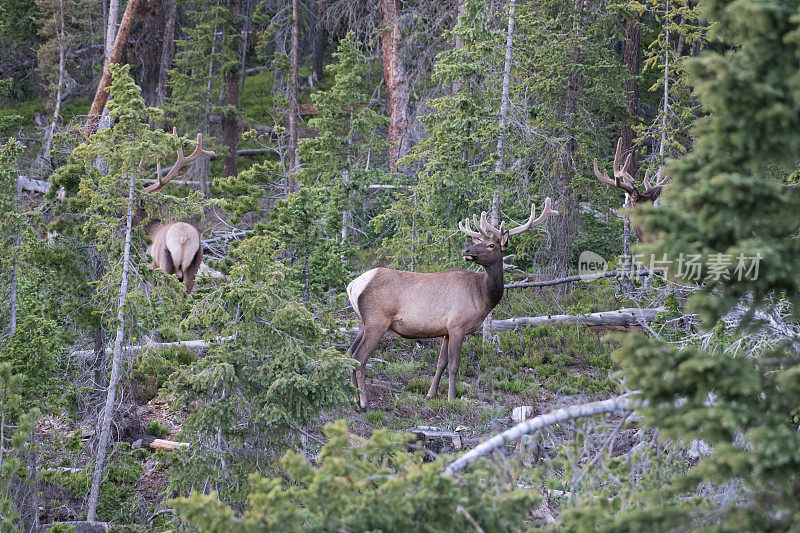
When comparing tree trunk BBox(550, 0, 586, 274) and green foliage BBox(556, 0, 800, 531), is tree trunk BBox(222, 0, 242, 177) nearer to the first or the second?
tree trunk BBox(550, 0, 586, 274)

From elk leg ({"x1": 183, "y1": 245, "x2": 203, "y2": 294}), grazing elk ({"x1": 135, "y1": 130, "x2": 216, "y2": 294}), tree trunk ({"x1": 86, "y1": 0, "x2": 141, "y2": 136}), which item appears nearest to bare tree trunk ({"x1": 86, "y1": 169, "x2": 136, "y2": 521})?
grazing elk ({"x1": 135, "y1": 130, "x2": 216, "y2": 294})

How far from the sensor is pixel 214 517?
3656 millimetres

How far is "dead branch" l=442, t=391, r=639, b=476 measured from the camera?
13.2 ft

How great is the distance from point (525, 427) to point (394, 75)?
1393 centimetres

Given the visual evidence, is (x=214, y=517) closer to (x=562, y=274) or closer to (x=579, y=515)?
(x=579, y=515)

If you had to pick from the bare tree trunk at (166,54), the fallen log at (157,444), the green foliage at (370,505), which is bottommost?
the fallen log at (157,444)

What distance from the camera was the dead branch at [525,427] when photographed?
403 cm

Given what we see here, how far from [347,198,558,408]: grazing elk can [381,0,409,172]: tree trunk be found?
7420 millimetres

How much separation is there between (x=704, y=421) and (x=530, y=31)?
9.47m

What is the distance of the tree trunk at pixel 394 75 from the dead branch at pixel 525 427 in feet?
41.5

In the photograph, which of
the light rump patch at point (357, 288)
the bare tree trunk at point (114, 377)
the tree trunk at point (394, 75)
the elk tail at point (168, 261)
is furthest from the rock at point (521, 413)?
the tree trunk at point (394, 75)

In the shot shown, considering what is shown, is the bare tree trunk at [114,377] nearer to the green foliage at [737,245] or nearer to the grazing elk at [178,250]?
the grazing elk at [178,250]

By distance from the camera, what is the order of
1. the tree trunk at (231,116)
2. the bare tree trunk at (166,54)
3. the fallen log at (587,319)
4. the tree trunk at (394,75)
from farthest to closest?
the bare tree trunk at (166,54) → the tree trunk at (231,116) → the tree trunk at (394,75) → the fallen log at (587,319)

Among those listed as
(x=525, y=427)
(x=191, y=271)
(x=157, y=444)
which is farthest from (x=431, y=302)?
(x=525, y=427)
